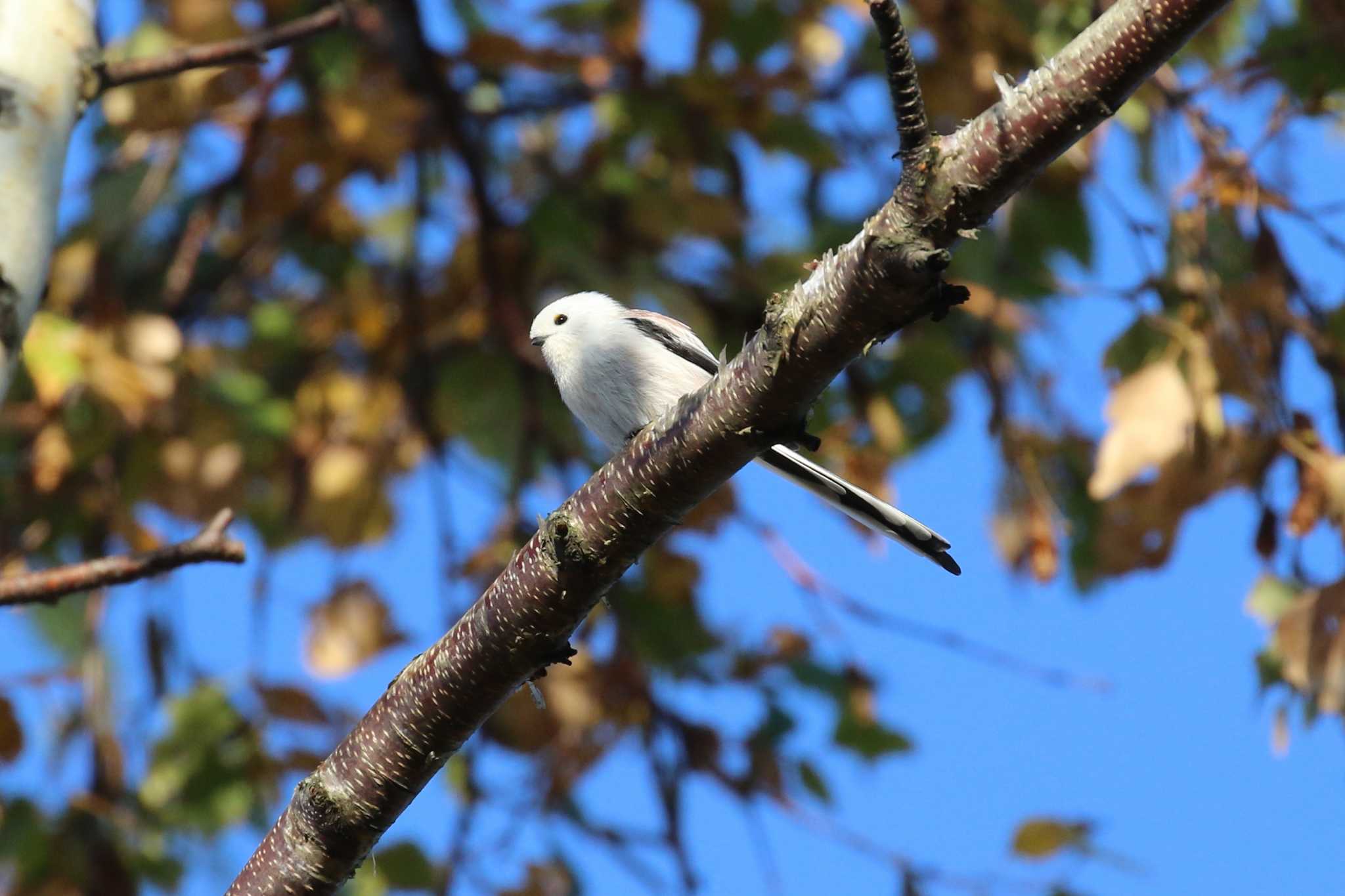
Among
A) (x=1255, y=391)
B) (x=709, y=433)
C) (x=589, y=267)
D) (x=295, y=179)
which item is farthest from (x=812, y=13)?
(x=709, y=433)

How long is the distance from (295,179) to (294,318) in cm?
74

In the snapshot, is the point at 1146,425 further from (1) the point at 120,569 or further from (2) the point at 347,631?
(2) the point at 347,631

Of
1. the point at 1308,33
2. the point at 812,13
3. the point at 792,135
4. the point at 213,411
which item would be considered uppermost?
the point at 812,13

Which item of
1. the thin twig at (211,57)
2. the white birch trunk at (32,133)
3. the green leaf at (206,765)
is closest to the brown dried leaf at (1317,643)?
the thin twig at (211,57)

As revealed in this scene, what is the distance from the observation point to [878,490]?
5027mm

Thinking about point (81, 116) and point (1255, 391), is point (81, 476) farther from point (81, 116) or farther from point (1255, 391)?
point (1255, 391)

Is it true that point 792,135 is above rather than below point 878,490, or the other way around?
above

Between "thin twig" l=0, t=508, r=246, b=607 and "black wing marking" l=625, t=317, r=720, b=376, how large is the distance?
164cm

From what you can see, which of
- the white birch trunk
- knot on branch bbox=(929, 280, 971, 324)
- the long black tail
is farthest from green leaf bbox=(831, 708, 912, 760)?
knot on branch bbox=(929, 280, 971, 324)

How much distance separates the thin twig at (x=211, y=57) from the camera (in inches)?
114

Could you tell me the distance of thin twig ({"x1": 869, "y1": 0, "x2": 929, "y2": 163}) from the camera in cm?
175

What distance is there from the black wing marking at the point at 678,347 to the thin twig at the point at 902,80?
7.27ft

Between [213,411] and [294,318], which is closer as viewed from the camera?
[213,411]

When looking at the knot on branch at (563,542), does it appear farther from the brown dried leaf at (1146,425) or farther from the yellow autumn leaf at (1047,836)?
the yellow autumn leaf at (1047,836)
